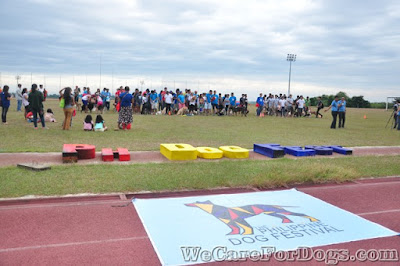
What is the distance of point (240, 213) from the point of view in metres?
5.45

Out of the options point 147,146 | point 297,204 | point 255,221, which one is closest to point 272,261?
point 255,221

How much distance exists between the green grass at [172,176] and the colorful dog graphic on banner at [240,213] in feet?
4.07

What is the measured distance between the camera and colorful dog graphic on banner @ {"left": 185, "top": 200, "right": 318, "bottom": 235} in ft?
16.2

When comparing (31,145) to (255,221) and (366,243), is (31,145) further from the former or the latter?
(366,243)

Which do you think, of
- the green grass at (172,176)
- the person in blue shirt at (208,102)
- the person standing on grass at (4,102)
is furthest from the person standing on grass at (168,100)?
the green grass at (172,176)

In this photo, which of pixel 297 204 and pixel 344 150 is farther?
pixel 344 150

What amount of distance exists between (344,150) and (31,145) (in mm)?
10367

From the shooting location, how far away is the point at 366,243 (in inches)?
180

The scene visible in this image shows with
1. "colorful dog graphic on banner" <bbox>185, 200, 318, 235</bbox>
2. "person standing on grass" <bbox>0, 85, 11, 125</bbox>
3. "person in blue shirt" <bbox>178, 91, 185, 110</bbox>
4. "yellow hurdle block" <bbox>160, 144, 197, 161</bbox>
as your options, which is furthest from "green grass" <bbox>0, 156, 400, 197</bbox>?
"person in blue shirt" <bbox>178, 91, 185, 110</bbox>

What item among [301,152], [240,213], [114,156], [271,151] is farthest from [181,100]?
[240,213]

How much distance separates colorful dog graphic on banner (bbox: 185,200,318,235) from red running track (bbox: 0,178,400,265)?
Answer: 2.68 feet

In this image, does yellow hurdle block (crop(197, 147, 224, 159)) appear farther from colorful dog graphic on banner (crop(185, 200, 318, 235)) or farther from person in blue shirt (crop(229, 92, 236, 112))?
person in blue shirt (crop(229, 92, 236, 112))

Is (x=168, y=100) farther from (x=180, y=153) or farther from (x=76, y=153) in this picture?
(x=76, y=153)

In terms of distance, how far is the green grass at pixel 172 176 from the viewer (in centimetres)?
650
